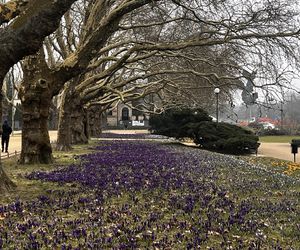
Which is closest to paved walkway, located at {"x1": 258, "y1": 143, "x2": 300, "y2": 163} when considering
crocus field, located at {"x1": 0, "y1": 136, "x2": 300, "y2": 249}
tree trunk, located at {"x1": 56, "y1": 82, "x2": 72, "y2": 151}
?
tree trunk, located at {"x1": 56, "y1": 82, "x2": 72, "y2": 151}

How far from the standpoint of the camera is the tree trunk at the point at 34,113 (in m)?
15.4

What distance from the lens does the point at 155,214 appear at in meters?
7.02

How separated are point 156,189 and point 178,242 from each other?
429cm

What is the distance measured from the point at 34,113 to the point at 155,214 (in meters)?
9.65

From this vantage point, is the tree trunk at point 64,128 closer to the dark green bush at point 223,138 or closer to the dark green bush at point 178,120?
the dark green bush at point 223,138

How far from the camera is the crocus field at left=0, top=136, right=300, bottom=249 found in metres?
5.54

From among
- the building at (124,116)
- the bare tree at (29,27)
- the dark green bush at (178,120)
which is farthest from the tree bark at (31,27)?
the building at (124,116)

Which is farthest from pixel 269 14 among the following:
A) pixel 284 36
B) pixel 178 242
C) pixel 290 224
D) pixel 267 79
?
pixel 178 242

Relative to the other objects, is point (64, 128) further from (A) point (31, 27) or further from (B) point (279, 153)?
(B) point (279, 153)

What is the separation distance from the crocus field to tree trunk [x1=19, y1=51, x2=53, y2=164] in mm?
4291

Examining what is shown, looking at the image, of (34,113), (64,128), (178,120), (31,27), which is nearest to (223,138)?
(178,120)

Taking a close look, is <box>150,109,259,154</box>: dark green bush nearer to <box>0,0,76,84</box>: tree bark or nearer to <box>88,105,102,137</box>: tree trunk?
<box>88,105,102,137</box>: tree trunk

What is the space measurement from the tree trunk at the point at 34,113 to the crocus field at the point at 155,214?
14.1 feet

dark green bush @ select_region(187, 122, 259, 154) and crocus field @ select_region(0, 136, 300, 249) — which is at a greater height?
dark green bush @ select_region(187, 122, 259, 154)
